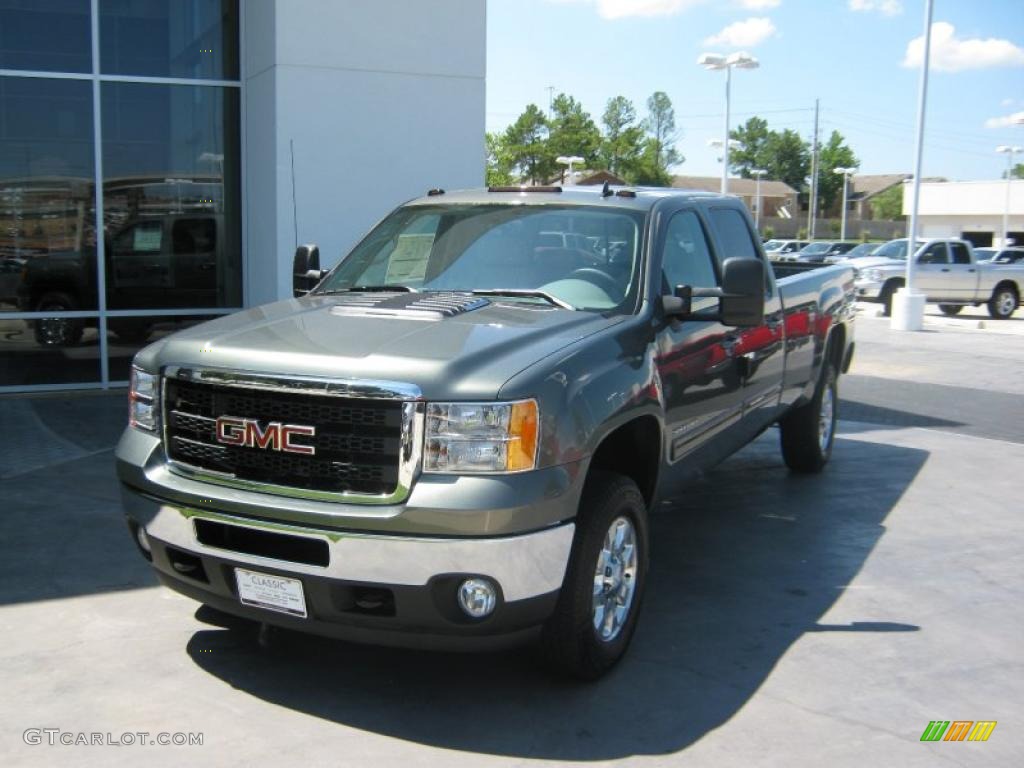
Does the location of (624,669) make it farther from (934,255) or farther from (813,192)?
(813,192)

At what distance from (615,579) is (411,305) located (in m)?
1.43

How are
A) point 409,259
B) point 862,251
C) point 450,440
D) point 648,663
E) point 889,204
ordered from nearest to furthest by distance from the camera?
point 450,440 < point 648,663 < point 409,259 < point 862,251 < point 889,204

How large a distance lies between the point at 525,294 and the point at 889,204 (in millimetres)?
128589

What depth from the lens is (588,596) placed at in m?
3.97

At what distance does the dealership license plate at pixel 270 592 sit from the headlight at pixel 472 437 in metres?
0.65

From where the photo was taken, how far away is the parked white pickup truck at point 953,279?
982 inches

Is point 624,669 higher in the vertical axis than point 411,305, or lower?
lower

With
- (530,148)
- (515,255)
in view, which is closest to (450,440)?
(515,255)

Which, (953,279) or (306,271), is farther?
(953,279)

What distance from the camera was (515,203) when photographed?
17.8 ft

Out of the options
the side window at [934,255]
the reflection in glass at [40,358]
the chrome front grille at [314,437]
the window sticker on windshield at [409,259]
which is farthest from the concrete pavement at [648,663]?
the side window at [934,255]

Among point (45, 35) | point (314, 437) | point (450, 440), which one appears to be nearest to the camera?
point (450, 440)

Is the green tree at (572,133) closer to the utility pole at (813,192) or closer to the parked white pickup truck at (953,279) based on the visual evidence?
the utility pole at (813,192)

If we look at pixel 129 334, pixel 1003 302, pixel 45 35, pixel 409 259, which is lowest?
pixel 1003 302
